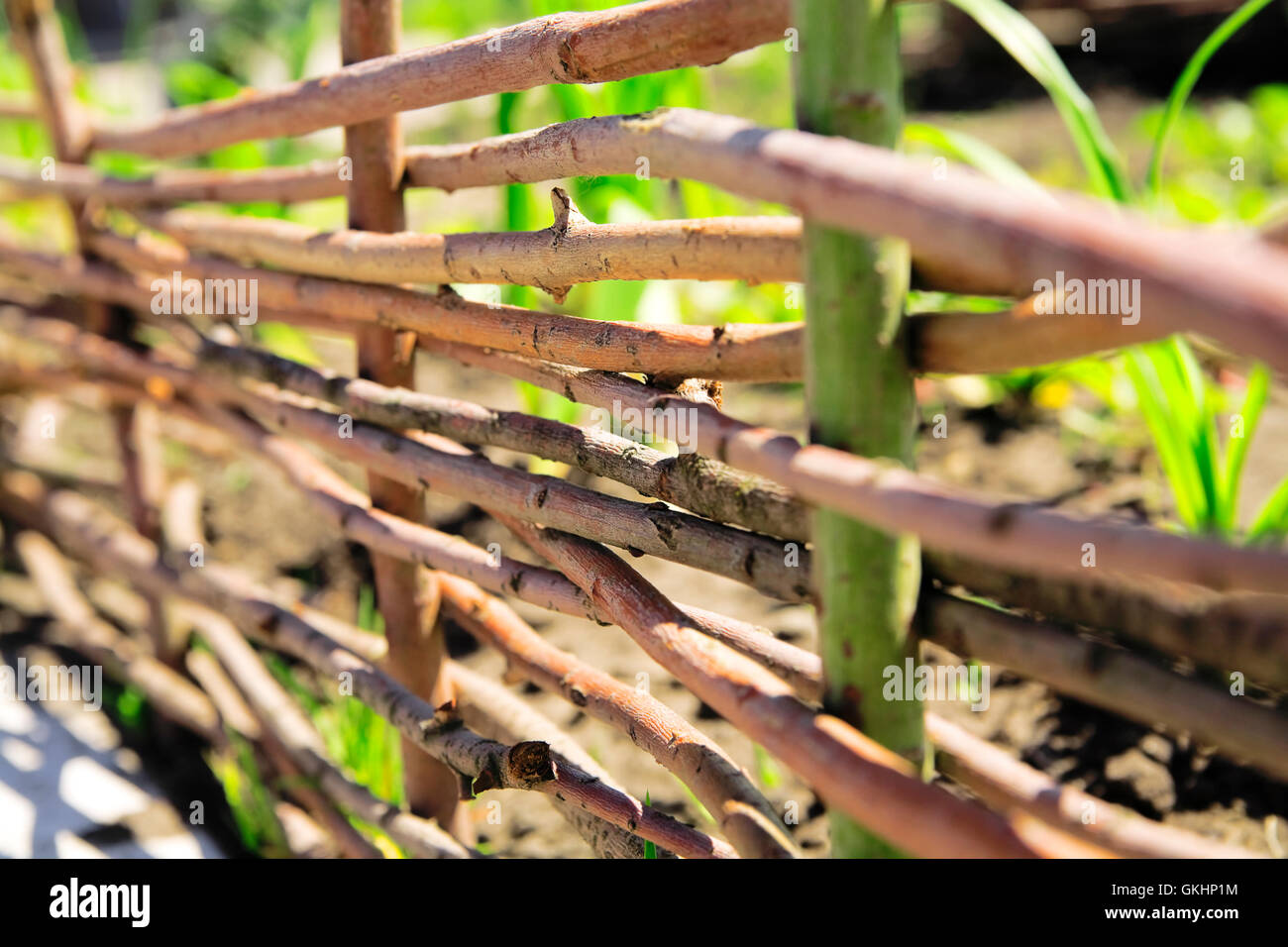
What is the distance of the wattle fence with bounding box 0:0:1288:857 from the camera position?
0.65 metres

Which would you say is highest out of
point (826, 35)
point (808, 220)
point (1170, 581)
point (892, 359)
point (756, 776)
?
point (826, 35)

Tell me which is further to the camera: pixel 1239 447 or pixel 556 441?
pixel 1239 447

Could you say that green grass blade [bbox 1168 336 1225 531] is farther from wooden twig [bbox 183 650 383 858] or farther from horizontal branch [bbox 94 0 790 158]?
wooden twig [bbox 183 650 383 858]

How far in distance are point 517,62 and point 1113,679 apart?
0.81 metres

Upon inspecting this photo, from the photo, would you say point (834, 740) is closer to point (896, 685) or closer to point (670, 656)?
point (896, 685)

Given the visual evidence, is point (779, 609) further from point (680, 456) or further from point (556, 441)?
point (680, 456)

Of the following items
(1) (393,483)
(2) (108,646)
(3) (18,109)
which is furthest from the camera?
(3) (18,109)

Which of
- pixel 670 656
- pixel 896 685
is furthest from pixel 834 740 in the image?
pixel 670 656

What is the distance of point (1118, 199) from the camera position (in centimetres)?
170

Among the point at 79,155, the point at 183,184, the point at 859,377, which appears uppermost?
the point at 79,155

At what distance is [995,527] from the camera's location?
657 millimetres

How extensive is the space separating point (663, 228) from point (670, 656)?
15.7 inches

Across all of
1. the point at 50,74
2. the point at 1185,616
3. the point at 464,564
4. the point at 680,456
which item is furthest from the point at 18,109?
the point at 1185,616

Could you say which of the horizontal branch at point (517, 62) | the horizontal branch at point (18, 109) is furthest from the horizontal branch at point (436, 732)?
the horizontal branch at point (18, 109)
